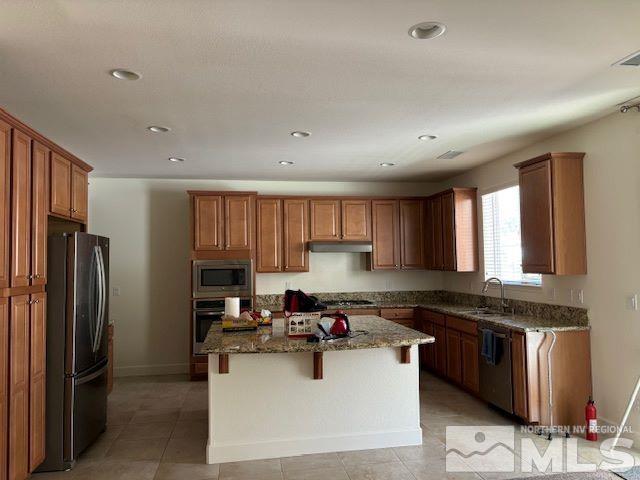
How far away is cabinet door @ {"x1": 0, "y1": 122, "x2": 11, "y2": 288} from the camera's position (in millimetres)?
2729

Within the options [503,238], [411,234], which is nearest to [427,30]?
[503,238]

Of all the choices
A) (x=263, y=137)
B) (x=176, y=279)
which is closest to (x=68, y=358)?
(x=263, y=137)

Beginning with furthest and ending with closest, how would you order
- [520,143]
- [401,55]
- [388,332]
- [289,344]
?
[520,143] → [388,332] → [289,344] → [401,55]

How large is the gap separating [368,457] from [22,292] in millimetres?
2669

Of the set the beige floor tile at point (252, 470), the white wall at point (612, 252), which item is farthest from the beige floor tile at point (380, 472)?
the white wall at point (612, 252)

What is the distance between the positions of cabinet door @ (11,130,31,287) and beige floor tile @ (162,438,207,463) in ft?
5.44

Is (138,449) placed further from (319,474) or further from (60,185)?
(60,185)

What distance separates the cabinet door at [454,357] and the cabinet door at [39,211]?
13.3ft

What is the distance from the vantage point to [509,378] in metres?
4.00

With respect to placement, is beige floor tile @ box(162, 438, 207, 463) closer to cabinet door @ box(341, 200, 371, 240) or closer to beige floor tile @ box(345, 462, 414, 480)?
beige floor tile @ box(345, 462, 414, 480)

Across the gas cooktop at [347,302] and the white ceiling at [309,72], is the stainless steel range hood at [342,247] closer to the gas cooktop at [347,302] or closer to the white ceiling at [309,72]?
Answer: the gas cooktop at [347,302]

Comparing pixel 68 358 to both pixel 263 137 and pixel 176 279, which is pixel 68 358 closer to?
pixel 263 137

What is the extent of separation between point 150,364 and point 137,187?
93.0 inches

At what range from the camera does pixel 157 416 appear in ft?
14.4
